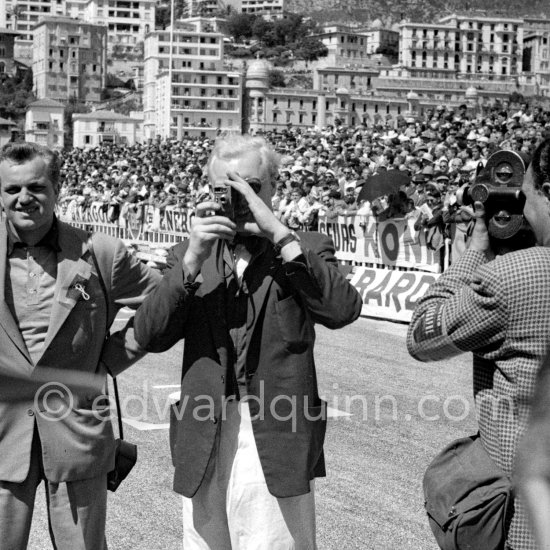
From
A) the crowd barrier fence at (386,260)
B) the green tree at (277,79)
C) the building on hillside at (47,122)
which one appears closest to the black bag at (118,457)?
the crowd barrier fence at (386,260)

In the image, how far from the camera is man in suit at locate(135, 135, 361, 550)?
3594 millimetres

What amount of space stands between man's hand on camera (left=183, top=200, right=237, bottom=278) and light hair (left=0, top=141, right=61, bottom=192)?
67 cm

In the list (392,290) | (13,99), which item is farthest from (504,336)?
(13,99)

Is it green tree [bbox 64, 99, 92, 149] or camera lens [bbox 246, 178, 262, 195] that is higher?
camera lens [bbox 246, 178, 262, 195]

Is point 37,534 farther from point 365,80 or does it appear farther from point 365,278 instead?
point 365,80

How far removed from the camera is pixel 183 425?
12.1 feet

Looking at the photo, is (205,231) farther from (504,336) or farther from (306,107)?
(306,107)

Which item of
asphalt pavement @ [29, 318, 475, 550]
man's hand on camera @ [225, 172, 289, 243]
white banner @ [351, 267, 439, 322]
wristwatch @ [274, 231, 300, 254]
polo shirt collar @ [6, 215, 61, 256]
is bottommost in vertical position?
white banner @ [351, 267, 439, 322]

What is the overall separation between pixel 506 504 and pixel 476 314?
0.51 m

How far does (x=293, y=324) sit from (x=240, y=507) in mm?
615

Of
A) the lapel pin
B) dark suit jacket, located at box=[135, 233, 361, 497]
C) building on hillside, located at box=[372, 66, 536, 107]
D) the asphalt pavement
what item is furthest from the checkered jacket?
building on hillside, located at box=[372, 66, 536, 107]

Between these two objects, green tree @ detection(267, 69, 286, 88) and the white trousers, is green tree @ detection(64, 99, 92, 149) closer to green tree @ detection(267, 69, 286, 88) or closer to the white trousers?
green tree @ detection(267, 69, 286, 88)

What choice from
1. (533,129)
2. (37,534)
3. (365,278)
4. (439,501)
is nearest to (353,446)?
(37,534)

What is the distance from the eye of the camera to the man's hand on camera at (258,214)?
3561 mm
